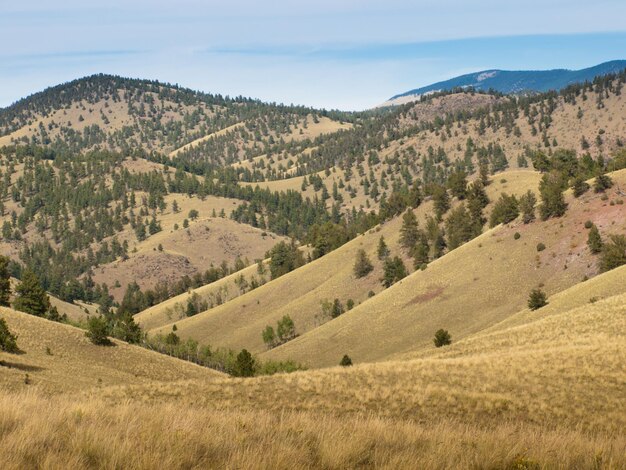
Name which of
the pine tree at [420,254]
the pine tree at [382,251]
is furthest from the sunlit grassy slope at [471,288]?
the pine tree at [382,251]

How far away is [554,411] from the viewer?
24047 millimetres

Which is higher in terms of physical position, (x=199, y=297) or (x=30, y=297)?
(x=30, y=297)

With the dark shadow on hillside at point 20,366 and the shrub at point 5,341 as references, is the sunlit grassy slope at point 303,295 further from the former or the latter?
the dark shadow on hillside at point 20,366

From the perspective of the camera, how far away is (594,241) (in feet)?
309

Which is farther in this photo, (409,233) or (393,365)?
(409,233)

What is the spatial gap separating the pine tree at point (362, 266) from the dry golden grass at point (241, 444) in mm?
128927

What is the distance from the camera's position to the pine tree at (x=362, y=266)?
138375mm

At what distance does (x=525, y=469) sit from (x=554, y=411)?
18.0m

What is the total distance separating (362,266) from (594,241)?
5532 cm

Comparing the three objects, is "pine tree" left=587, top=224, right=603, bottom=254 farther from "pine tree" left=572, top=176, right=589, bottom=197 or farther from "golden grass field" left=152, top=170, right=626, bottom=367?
"pine tree" left=572, top=176, right=589, bottom=197

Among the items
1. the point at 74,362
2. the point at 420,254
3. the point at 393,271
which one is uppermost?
the point at 74,362

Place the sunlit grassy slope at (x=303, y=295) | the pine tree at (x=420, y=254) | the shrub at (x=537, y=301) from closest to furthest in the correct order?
the shrub at (x=537, y=301) < the sunlit grassy slope at (x=303, y=295) < the pine tree at (x=420, y=254)

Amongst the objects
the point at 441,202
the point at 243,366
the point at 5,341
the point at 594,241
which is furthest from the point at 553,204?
the point at 5,341

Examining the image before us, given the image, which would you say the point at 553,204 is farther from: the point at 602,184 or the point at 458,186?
the point at 458,186
